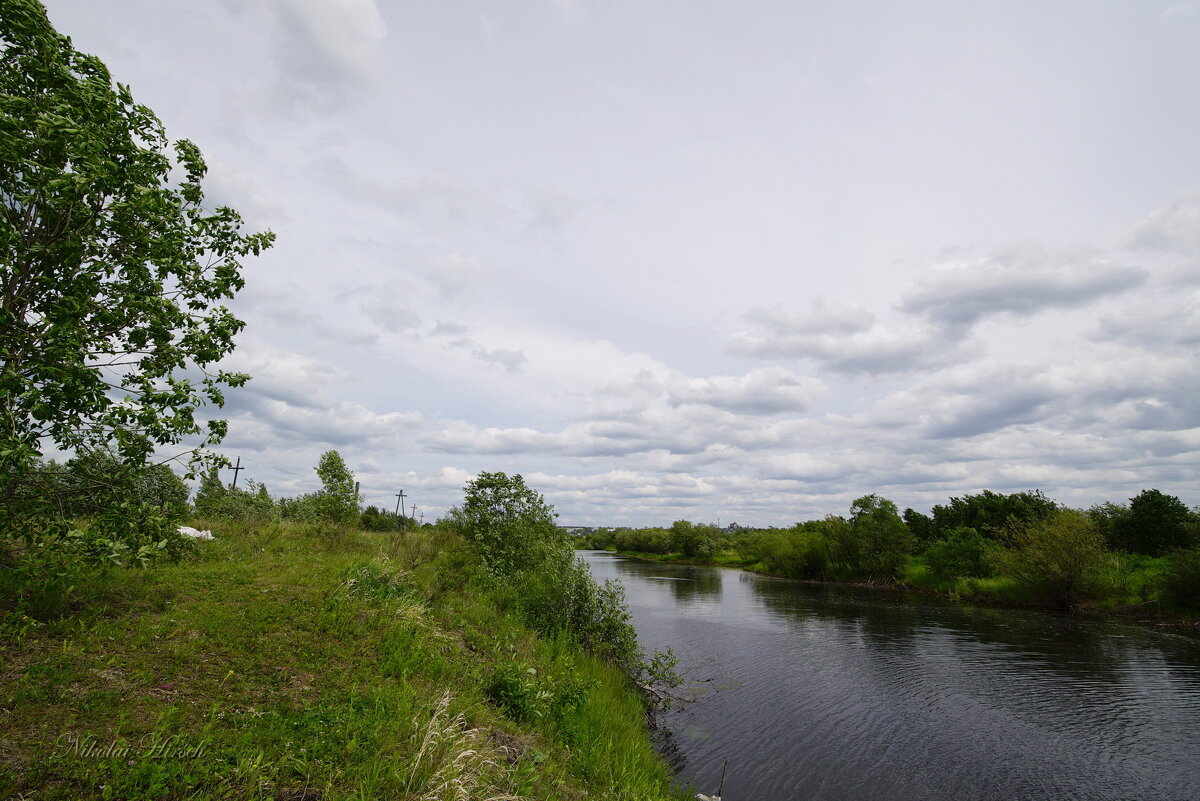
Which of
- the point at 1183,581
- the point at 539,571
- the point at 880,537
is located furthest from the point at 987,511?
the point at 539,571

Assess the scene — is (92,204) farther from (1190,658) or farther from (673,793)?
(1190,658)

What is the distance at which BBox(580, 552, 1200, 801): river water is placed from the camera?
15.1m

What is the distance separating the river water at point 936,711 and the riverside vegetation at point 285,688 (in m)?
5.14

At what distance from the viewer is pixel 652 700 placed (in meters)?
19.1

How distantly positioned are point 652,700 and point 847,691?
10176 mm

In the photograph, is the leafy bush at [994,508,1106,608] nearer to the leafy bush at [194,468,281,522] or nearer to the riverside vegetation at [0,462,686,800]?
the riverside vegetation at [0,462,686,800]

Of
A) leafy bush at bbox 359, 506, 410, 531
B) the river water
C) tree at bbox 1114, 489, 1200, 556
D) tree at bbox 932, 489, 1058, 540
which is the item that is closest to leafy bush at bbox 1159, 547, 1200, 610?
the river water

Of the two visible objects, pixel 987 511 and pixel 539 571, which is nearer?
pixel 539 571

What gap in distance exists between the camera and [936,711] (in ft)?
68.9

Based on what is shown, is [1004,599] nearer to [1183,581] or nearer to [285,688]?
[1183,581]

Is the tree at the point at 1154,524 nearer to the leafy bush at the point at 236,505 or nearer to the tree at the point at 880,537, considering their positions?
the tree at the point at 880,537

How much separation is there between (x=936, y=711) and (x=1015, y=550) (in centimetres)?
3953

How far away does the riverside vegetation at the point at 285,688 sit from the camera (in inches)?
221

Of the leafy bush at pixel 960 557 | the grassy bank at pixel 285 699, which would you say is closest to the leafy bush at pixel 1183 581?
the leafy bush at pixel 960 557
